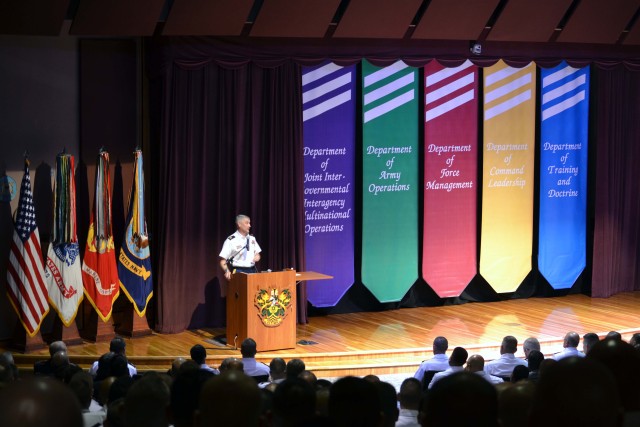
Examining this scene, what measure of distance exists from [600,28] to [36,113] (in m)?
6.09

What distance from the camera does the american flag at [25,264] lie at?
329 inches

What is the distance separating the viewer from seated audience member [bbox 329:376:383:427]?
2.28 metres

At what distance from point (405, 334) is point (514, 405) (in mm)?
6678

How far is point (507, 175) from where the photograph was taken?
11.0m

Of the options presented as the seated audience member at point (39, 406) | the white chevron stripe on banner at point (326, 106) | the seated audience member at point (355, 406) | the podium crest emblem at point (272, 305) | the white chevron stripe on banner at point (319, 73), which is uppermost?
the white chevron stripe on banner at point (319, 73)

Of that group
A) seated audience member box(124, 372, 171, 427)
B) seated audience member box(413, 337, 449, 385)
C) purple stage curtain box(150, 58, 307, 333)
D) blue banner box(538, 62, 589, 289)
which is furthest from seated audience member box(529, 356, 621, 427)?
blue banner box(538, 62, 589, 289)

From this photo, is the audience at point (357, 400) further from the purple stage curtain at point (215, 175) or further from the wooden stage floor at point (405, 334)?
the purple stage curtain at point (215, 175)

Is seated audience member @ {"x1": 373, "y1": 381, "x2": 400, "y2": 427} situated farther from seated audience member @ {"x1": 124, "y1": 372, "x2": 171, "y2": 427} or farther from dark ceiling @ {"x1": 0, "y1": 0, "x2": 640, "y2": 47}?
dark ceiling @ {"x1": 0, "y1": 0, "x2": 640, "y2": 47}

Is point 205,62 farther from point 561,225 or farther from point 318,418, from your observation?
point 318,418

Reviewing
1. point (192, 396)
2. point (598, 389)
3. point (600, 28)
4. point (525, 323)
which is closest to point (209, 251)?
point (525, 323)

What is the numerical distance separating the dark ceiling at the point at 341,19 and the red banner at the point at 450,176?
2.00 feet

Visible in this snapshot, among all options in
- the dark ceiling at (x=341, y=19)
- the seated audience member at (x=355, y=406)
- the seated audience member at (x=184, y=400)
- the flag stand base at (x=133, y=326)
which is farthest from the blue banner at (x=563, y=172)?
the seated audience member at (x=355, y=406)

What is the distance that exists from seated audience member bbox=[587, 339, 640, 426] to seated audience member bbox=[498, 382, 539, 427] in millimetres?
222

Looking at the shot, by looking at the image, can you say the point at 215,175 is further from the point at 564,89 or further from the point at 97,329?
the point at 564,89
